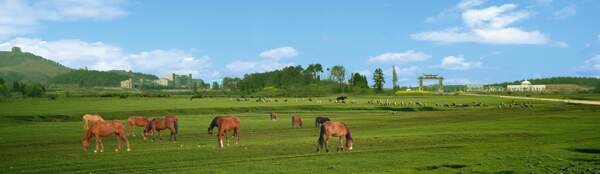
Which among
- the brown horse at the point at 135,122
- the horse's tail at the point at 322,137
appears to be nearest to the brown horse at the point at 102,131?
the horse's tail at the point at 322,137

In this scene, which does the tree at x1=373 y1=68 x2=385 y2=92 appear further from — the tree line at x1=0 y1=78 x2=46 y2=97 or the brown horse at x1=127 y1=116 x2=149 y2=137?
the brown horse at x1=127 y1=116 x2=149 y2=137

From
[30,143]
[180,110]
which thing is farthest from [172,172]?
[180,110]

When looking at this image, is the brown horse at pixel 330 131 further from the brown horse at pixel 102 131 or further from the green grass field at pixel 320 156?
the brown horse at pixel 102 131

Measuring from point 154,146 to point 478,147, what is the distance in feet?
50.6

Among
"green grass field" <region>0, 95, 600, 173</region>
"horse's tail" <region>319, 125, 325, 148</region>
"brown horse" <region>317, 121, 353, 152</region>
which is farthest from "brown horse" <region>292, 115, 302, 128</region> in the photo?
"horse's tail" <region>319, 125, 325, 148</region>

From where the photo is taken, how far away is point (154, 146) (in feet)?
93.0

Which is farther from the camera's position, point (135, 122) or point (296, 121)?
point (296, 121)

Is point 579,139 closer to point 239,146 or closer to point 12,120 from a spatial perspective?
point 239,146

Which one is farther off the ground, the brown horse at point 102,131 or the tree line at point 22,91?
the tree line at point 22,91

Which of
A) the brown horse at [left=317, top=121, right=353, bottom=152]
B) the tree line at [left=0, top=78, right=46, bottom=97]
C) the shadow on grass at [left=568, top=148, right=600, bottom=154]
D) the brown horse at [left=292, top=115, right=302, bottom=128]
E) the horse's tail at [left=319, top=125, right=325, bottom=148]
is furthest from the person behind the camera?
the tree line at [left=0, top=78, right=46, bottom=97]

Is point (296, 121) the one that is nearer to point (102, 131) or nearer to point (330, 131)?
point (330, 131)

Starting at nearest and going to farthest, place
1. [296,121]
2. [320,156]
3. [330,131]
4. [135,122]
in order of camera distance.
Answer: [320,156] → [330,131] → [135,122] → [296,121]

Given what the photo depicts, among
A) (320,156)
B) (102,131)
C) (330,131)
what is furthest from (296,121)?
(320,156)

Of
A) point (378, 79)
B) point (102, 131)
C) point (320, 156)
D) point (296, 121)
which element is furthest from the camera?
point (378, 79)
